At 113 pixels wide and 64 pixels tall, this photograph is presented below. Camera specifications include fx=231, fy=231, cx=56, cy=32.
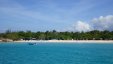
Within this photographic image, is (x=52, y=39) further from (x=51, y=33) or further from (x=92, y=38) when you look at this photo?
(x=92, y=38)

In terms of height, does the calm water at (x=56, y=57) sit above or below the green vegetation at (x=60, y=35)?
below

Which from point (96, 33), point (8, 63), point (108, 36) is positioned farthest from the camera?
point (96, 33)

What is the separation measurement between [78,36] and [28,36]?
108ft

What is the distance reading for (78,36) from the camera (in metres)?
150

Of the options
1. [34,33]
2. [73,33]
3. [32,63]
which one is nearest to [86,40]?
[73,33]

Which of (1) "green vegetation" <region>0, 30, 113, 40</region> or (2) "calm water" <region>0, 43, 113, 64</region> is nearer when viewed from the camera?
(2) "calm water" <region>0, 43, 113, 64</region>

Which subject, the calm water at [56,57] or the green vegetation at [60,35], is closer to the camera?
the calm water at [56,57]

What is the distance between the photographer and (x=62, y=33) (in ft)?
525

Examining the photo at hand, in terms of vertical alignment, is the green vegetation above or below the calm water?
above

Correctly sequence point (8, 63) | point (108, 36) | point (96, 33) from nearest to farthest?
point (8, 63) → point (108, 36) → point (96, 33)

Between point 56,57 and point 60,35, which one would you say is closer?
point 56,57

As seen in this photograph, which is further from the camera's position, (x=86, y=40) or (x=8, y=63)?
(x=86, y=40)

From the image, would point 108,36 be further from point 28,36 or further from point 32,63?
point 32,63

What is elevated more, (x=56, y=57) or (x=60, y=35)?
(x=60, y=35)
